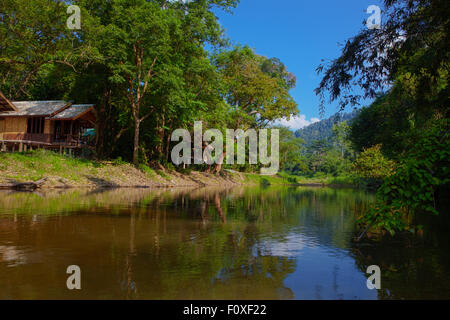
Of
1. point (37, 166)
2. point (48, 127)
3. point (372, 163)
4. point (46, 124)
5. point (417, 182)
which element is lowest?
point (417, 182)

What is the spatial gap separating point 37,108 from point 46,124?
190 cm

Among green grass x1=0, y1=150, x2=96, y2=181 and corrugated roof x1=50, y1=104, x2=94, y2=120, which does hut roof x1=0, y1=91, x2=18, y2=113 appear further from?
green grass x1=0, y1=150, x2=96, y2=181

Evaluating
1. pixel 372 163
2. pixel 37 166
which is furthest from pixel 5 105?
pixel 372 163

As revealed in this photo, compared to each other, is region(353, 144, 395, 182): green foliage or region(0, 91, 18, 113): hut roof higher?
region(0, 91, 18, 113): hut roof

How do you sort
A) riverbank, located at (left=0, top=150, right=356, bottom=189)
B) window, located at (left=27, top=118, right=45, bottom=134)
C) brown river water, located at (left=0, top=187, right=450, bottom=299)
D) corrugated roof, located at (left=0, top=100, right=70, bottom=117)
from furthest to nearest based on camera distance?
window, located at (left=27, top=118, right=45, bottom=134) → corrugated roof, located at (left=0, top=100, right=70, bottom=117) → riverbank, located at (left=0, top=150, right=356, bottom=189) → brown river water, located at (left=0, top=187, right=450, bottom=299)

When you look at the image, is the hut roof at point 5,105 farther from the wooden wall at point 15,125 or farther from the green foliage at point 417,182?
the green foliage at point 417,182

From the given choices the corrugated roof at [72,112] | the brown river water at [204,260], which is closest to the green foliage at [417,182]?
the brown river water at [204,260]

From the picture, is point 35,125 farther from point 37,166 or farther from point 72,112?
point 37,166

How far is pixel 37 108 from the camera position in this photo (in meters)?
30.7

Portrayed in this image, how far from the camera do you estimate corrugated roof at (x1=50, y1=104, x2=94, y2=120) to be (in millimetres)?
28859

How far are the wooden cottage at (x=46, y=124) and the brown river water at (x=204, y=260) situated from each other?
76.6 ft

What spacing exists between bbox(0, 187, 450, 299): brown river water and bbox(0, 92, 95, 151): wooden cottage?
76.6 ft

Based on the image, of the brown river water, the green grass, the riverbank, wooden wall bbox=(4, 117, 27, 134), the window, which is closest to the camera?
the brown river water

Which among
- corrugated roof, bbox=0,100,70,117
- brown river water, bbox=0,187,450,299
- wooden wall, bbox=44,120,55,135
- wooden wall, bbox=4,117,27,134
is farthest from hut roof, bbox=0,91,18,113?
brown river water, bbox=0,187,450,299
